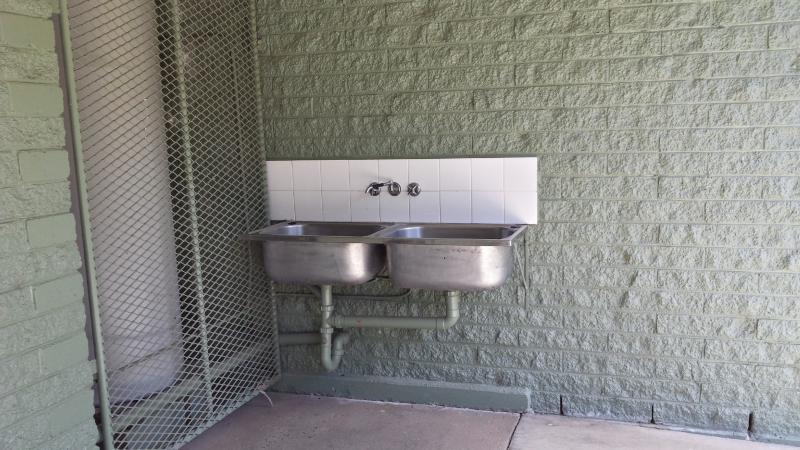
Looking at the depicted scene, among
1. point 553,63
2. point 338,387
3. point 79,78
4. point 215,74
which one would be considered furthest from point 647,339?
point 79,78

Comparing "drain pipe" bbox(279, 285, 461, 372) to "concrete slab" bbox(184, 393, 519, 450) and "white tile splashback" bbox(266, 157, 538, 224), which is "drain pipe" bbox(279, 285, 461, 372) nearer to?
"concrete slab" bbox(184, 393, 519, 450)

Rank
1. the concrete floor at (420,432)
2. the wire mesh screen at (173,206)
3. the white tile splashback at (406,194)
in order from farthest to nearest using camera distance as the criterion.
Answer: the white tile splashback at (406,194), the concrete floor at (420,432), the wire mesh screen at (173,206)

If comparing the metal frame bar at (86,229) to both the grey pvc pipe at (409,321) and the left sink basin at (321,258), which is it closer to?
the left sink basin at (321,258)

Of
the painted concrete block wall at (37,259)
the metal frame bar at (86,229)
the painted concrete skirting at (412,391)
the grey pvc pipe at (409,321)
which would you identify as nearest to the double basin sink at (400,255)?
the grey pvc pipe at (409,321)

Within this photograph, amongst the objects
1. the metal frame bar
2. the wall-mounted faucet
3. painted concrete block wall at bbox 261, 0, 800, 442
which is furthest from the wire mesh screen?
the wall-mounted faucet

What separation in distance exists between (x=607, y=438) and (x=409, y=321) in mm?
1080

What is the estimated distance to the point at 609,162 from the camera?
10.3ft

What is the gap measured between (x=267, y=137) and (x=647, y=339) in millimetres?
2211

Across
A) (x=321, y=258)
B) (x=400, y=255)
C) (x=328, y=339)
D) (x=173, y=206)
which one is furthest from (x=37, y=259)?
(x=328, y=339)

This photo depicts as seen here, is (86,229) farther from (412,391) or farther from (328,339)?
(412,391)

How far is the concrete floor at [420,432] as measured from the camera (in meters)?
3.03

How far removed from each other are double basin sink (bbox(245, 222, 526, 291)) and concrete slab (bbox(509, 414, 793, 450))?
759 mm

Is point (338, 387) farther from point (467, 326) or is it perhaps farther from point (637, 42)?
point (637, 42)

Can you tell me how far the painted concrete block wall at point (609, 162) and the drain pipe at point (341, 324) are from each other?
14 centimetres
